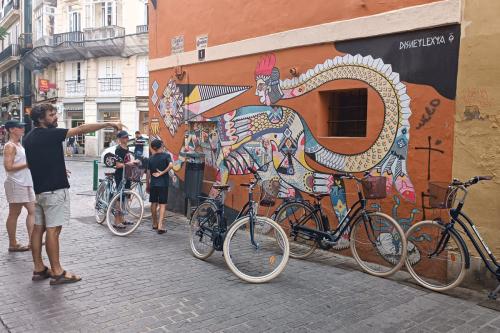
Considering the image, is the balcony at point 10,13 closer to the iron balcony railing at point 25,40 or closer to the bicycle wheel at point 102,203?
the iron balcony railing at point 25,40

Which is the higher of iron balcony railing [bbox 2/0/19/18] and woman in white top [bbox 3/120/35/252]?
iron balcony railing [bbox 2/0/19/18]

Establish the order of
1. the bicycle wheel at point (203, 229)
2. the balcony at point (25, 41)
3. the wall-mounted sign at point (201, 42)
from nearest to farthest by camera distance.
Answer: the bicycle wheel at point (203, 229), the wall-mounted sign at point (201, 42), the balcony at point (25, 41)

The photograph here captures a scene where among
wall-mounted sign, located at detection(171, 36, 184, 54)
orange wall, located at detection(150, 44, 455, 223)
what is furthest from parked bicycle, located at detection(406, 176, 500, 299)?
wall-mounted sign, located at detection(171, 36, 184, 54)

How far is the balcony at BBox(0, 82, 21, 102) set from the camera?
140ft

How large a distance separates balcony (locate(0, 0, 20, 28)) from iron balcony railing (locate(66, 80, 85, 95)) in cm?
1414

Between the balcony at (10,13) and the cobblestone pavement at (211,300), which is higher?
the balcony at (10,13)

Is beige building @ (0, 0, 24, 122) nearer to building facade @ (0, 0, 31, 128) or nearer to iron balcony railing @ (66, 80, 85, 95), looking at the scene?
building facade @ (0, 0, 31, 128)

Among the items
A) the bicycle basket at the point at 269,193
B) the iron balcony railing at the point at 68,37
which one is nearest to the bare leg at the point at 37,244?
the bicycle basket at the point at 269,193

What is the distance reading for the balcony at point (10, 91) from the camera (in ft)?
140

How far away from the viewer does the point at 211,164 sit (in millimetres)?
8797

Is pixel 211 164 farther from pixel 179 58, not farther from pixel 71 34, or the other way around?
pixel 71 34

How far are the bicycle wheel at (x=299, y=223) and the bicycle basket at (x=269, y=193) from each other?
0.72 feet

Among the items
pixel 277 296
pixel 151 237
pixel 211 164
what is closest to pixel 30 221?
pixel 151 237

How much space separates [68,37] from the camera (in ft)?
109
